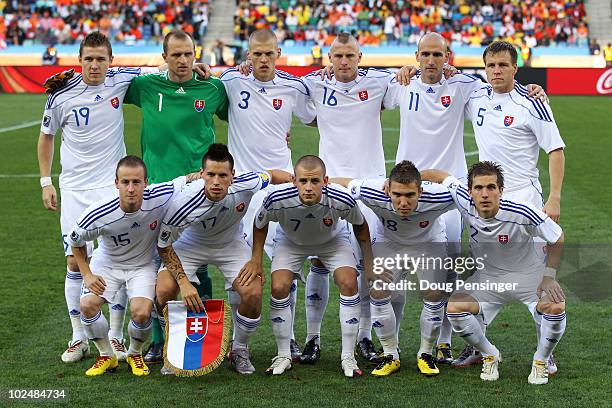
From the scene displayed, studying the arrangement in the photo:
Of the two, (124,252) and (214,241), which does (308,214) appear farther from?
(124,252)

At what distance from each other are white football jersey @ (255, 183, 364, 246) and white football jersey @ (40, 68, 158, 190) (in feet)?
4.72

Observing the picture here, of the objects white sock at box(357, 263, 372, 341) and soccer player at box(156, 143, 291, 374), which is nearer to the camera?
soccer player at box(156, 143, 291, 374)

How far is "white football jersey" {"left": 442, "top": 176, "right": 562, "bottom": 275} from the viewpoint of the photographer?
6418mm

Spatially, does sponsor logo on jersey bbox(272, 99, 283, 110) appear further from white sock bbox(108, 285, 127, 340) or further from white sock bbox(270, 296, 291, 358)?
white sock bbox(108, 285, 127, 340)

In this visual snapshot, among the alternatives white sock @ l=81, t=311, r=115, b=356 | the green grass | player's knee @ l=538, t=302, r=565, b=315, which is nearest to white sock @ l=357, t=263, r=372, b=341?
the green grass

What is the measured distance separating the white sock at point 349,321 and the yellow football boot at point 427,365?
0.49m

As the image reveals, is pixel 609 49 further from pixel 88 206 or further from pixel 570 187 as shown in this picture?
pixel 88 206

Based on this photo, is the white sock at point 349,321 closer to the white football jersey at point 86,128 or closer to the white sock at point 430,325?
the white sock at point 430,325

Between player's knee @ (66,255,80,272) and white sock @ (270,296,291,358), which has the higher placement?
player's knee @ (66,255,80,272)

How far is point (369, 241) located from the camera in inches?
273

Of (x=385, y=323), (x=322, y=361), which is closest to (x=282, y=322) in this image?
(x=322, y=361)

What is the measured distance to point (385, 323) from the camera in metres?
6.77

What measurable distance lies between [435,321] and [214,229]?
175 centimetres

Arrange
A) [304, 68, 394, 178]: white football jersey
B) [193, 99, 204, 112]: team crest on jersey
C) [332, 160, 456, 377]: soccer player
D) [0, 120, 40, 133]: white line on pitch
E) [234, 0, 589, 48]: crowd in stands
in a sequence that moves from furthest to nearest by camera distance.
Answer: [234, 0, 589, 48]: crowd in stands
[0, 120, 40, 133]: white line on pitch
[304, 68, 394, 178]: white football jersey
[193, 99, 204, 112]: team crest on jersey
[332, 160, 456, 377]: soccer player
